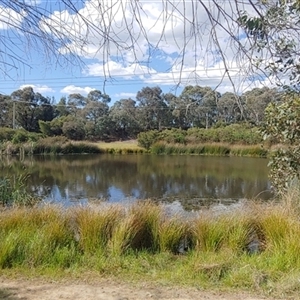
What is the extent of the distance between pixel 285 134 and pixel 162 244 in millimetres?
1903

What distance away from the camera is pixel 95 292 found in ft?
10.5

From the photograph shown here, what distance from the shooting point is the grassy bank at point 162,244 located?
362 cm

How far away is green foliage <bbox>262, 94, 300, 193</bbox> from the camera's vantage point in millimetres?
3549

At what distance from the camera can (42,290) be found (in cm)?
325

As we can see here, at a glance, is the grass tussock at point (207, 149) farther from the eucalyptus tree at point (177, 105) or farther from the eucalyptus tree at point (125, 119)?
the eucalyptus tree at point (177, 105)

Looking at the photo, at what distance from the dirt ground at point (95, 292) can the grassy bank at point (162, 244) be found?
0.21 m

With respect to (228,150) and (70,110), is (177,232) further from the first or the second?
(70,110)

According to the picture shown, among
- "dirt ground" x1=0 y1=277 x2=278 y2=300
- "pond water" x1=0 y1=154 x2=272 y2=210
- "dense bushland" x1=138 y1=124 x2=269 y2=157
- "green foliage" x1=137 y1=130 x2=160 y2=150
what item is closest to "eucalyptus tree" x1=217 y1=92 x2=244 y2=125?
"dirt ground" x1=0 y1=277 x2=278 y2=300

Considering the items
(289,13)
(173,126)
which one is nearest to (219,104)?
(289,13)

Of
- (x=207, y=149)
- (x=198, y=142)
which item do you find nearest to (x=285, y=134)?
(x=207, y=149)

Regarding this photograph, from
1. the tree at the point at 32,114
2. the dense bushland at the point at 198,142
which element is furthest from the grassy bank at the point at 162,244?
the tree at the point at 32,114

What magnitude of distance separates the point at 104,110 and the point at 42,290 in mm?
31941

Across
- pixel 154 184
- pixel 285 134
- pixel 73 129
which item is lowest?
pixel 154 184

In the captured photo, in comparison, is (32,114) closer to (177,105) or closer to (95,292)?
(95,292)
